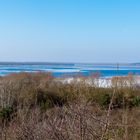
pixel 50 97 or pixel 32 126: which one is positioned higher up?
pixel 32 126

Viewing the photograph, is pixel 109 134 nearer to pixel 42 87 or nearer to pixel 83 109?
pixel 83 109

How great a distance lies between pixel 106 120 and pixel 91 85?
25682 mm

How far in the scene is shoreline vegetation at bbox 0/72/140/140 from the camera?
338 centimetres

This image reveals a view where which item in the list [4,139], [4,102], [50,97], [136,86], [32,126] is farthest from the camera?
[136,86]

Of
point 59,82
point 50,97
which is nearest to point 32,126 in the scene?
point 50,97

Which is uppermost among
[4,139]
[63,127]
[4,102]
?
[63,127]

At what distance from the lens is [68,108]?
12.2 ft

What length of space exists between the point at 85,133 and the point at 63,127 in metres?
0.27

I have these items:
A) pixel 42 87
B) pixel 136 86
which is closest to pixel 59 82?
pixel 42 87

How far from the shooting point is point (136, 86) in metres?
31.0

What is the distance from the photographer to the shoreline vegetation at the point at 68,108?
338cm

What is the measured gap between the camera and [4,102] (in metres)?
24.5

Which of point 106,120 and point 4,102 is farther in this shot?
point 4,102

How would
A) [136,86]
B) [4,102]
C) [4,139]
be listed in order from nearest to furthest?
[4,139] < [4,102] < [136,86]
